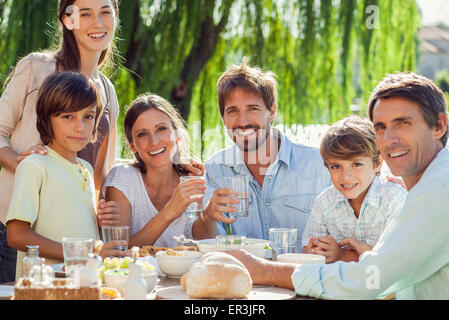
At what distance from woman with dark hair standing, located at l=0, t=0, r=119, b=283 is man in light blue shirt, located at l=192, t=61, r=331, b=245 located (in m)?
0.67

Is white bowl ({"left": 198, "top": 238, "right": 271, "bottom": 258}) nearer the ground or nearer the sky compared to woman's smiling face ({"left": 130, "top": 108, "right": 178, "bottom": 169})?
nearer the ground

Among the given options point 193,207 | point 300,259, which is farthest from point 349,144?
point 300,259

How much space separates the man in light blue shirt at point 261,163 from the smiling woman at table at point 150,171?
0.89 ft

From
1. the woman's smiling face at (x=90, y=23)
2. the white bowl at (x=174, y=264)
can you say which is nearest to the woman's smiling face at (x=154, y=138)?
the woman's smiling face at (x=90, y=23)

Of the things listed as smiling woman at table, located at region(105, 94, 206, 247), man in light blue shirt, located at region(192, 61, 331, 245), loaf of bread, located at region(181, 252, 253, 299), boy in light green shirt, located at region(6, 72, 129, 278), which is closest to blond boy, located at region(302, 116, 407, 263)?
man in light blue shirt, located at region(192, 61, 331, 245)

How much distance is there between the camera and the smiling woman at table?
3471 millimetres

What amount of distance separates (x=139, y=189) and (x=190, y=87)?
2929mm

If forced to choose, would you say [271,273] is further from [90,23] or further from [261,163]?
[90,23]

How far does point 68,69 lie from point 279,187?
4.59 ft

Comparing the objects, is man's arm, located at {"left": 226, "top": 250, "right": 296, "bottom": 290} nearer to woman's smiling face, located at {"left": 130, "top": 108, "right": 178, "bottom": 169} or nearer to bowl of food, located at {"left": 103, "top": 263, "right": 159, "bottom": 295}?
bowl of food, located at {"left": 103, "top": 263, "right": 159, "bottom": 295}

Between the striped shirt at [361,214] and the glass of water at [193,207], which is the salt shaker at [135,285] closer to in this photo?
the glass of water at [193,207]

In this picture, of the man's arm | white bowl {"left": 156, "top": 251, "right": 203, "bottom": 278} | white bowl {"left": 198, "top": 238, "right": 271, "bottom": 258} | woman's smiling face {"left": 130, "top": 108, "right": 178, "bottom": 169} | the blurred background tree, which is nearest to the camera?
the man's arm

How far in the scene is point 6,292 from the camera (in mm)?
2164

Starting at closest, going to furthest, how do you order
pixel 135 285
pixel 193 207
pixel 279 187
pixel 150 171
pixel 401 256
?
pixel 135 285 → pixel 401 256 → pixel 193 207 → pixel 150 171 → pixel 279 187
